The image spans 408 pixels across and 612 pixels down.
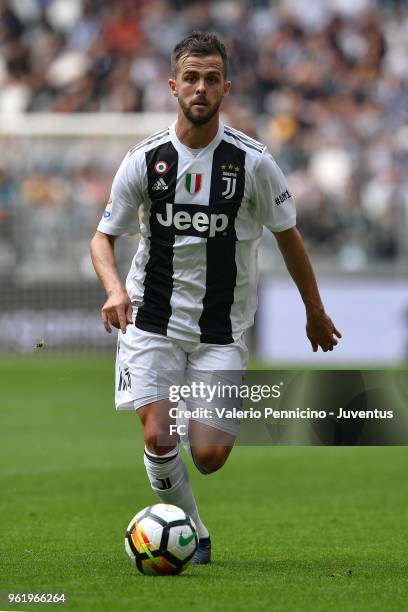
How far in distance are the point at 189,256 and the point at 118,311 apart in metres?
0.69

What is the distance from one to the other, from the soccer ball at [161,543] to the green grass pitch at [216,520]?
0.32 ft

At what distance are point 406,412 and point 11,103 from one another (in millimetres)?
18923

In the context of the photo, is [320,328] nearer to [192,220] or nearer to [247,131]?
[192,220]

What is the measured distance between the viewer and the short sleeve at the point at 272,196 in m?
6.17

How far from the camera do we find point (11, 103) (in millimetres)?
23766

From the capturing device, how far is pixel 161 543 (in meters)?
5.66

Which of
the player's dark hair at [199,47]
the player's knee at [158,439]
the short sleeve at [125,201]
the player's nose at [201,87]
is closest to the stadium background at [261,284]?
the player's knee at [158,439]

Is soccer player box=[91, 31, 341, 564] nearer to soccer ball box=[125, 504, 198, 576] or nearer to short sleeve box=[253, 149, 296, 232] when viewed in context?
short sleeve box=[253, 149, 296, 232]

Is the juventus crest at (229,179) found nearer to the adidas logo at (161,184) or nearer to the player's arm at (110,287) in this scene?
the adidas logo at (161,184)

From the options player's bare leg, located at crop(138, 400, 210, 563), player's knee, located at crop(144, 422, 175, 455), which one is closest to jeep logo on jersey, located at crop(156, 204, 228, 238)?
player's bare leg, located at crop(138, 400, 210, 563)

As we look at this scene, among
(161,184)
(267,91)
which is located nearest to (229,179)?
(161,184)

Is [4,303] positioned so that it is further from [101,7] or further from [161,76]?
[101,7]

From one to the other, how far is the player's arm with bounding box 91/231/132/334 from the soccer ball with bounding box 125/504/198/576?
0.90m

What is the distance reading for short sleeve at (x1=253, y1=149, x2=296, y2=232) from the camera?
243 inches
